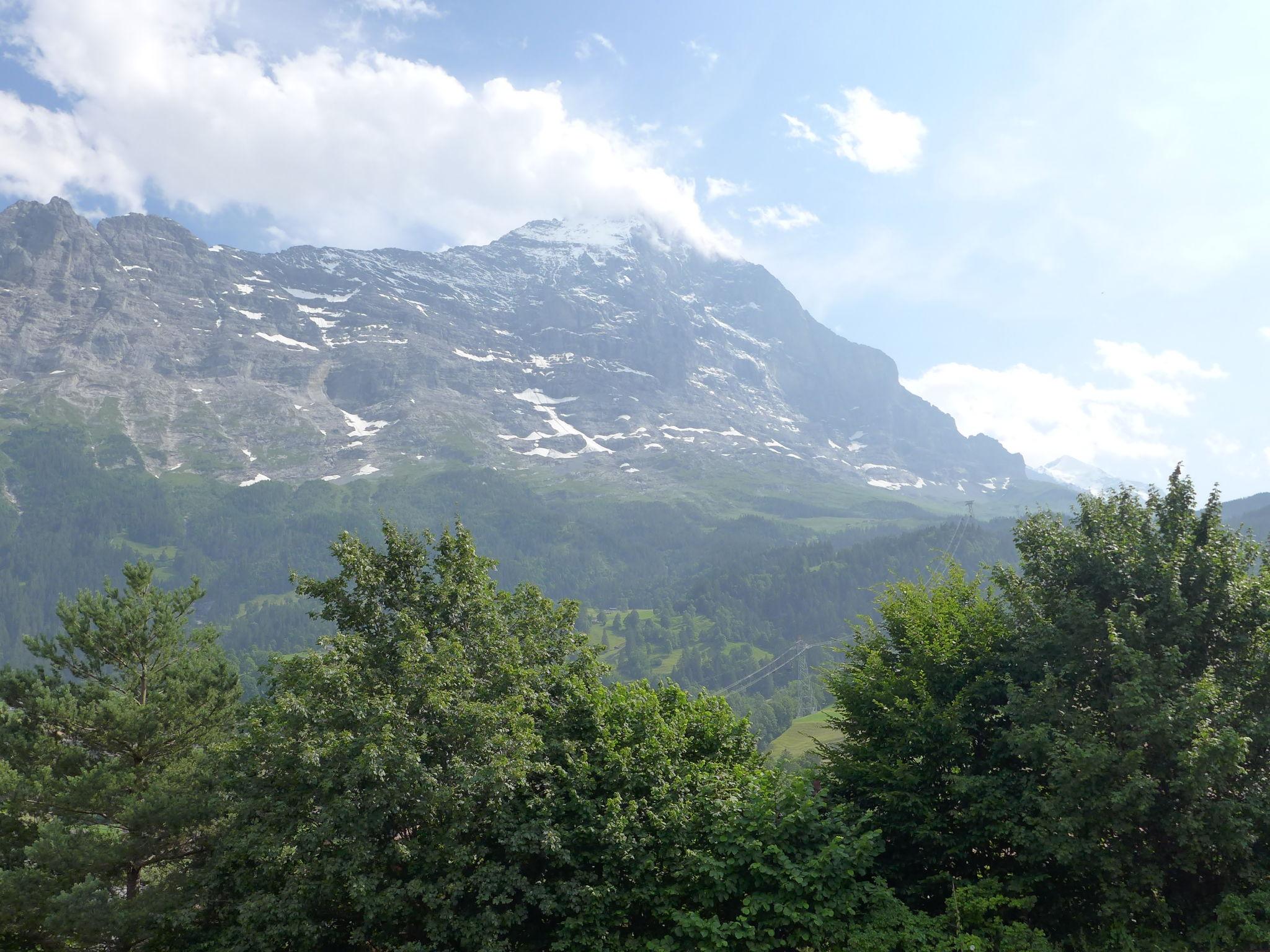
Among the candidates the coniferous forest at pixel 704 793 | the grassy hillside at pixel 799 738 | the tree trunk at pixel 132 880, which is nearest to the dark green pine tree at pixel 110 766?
the tree trunk at pixel 132 880

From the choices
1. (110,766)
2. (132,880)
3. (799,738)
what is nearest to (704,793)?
(132,880)

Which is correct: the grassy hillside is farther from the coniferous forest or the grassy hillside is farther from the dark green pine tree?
the dark green pine tree

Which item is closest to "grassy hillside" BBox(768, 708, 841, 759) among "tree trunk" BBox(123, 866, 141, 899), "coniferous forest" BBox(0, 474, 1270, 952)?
"coniferous forest" BBox(0, 474, 1270, 952)

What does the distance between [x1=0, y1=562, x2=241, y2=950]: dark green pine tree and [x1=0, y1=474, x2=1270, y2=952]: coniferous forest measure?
0.18 m

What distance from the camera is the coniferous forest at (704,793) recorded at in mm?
17656

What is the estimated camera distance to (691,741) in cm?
2423

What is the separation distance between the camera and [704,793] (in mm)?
20938

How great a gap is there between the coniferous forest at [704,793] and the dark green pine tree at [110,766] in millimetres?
184

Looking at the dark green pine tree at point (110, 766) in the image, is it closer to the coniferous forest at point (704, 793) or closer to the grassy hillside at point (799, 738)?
the coniferous forest at point (704, 793)

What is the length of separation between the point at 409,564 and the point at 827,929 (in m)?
16.9

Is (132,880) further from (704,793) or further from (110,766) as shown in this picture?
(704,793)

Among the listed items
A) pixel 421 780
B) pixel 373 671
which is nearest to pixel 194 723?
pixel 373 671

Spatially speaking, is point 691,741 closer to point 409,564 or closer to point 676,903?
point 676,903

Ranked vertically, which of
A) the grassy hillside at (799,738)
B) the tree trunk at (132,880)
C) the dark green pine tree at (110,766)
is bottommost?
the grassy hillside at (799,738)
